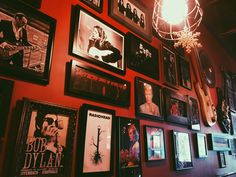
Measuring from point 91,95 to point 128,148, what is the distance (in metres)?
0.45

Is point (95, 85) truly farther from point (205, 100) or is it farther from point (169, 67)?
point (205, 100)

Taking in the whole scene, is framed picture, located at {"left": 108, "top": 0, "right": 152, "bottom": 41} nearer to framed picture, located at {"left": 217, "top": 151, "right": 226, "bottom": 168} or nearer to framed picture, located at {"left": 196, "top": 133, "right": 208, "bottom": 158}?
Answer: framed picture, located at {"left": 196, "top": 133, "right": 208, "bottom": 158}

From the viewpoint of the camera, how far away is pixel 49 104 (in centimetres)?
96

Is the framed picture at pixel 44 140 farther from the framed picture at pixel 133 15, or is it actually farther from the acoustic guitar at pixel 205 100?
the acoustic guitar at pixel 205 100

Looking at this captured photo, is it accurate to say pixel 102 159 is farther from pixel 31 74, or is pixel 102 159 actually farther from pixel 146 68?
pixel 146 68

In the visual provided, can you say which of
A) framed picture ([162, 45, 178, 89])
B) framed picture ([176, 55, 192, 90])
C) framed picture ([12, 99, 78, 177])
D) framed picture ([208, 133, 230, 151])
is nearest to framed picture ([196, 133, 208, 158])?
framed picture ([208, 133, 230, 151])

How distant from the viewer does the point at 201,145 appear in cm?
230

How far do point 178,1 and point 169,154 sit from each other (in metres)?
1.25

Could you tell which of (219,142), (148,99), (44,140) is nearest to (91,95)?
(44,140)

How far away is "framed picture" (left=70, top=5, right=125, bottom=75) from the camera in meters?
1.20

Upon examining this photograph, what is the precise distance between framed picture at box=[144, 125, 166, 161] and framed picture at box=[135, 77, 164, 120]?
0.10 metres

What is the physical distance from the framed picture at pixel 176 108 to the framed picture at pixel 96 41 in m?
0.66

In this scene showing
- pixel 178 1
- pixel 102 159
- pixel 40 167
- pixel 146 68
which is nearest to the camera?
pixel 40 167

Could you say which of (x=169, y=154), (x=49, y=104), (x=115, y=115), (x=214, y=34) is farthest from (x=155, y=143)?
(x=214, y=34)
